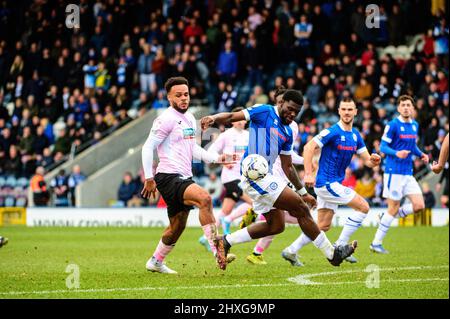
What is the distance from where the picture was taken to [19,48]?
112 feet

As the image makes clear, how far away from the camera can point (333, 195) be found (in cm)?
1410

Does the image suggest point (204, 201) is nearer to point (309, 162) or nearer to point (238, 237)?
point (238, 237)

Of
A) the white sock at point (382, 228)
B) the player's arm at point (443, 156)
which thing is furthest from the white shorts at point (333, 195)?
the white sock at point (382, 228)

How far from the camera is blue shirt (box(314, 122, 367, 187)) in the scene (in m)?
14.2

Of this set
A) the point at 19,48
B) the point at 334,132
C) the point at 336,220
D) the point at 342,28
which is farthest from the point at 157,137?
the point at 19,48

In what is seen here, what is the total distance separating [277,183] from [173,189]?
1.35 m

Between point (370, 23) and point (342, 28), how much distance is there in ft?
8.05

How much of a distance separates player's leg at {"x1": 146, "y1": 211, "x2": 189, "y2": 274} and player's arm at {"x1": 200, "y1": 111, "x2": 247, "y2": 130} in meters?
1.57

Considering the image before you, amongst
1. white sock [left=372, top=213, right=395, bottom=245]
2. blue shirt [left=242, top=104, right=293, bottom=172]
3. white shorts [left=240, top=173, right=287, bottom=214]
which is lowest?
white sock [left=372, top=213, right=395, bottom=245]

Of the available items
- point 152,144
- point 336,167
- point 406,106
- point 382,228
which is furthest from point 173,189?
point 406,106

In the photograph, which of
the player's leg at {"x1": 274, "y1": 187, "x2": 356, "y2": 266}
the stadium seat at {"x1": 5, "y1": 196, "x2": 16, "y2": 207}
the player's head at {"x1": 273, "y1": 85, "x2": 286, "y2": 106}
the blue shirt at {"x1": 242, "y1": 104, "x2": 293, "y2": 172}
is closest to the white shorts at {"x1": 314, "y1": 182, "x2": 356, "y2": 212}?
the player's head at {"x1": 273, "y1": 85, "x2": 286, "y2": 106}

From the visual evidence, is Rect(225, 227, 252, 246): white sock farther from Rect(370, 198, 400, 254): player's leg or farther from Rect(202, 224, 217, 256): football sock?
Rect(370, 198, 400, 254): player's leg
